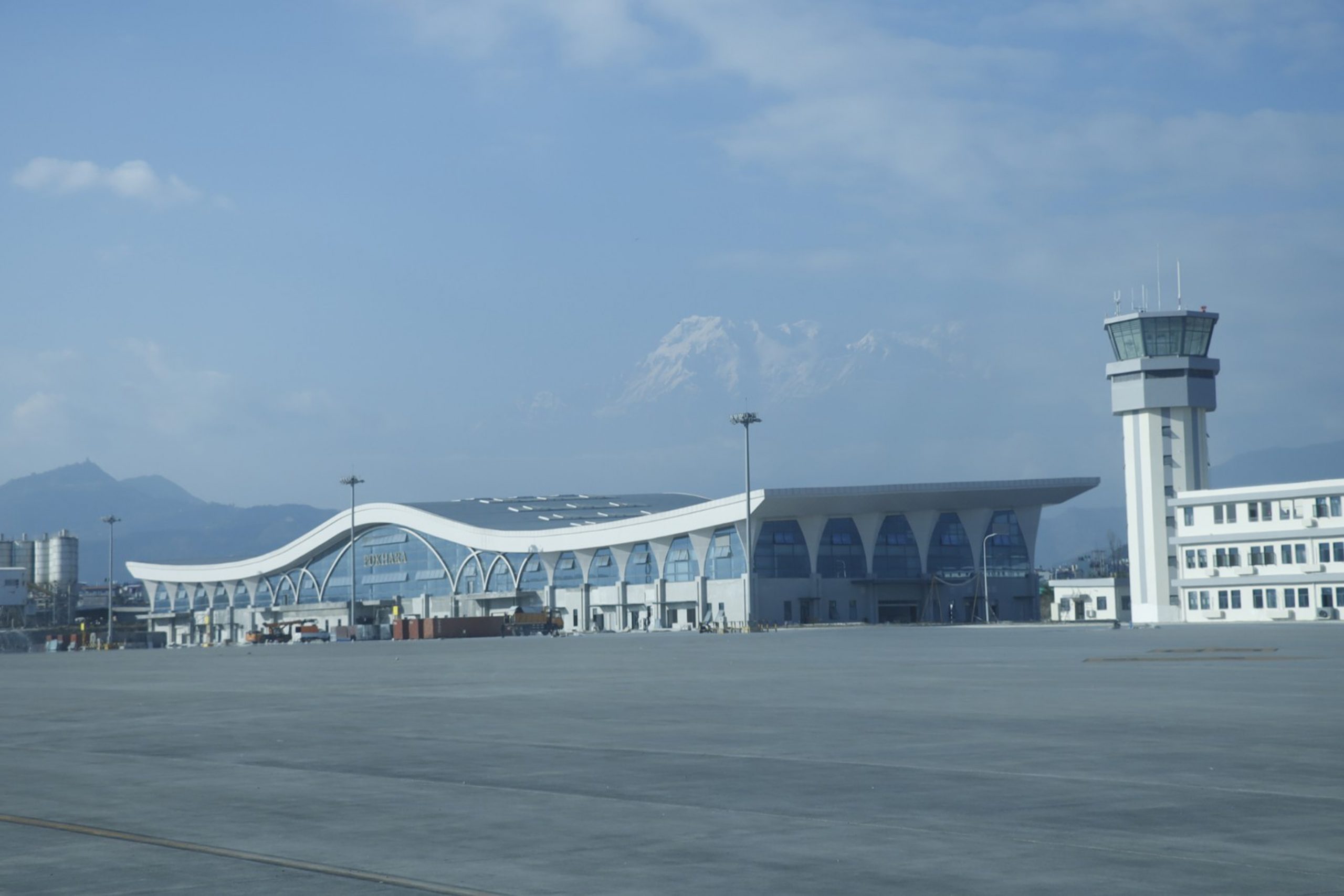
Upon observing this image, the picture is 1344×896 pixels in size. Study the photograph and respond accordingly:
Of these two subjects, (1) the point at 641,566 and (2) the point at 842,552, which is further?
(1) the point at 641,566

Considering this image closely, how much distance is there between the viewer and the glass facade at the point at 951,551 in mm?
116750

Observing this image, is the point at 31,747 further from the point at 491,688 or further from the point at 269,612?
the point at 269,612

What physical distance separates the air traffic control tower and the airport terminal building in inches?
619

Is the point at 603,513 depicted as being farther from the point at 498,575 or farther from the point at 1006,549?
the point at 1006,549

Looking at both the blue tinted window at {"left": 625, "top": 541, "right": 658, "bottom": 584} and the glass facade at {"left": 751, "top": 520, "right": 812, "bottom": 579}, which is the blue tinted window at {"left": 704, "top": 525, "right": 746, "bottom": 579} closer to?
the glass facade at {"left": 751, "top": 520, "right": 812, "bottom": 579}

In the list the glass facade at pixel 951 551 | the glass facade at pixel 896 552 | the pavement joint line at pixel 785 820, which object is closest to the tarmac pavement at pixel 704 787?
the pavement joint line at pixel 785 820

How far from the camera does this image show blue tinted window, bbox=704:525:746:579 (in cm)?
11194

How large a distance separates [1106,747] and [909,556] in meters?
102

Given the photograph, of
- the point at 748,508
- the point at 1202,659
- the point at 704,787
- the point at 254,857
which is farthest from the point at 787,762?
the point at 748,508

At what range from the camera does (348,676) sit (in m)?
37.2

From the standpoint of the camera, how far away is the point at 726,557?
11344 cm

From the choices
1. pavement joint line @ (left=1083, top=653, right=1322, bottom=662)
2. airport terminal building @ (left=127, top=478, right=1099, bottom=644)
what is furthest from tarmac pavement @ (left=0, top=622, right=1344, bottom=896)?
airport terminal building @ (left=127, top=478, right=1099, bottom=644)

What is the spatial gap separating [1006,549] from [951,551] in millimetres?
5231

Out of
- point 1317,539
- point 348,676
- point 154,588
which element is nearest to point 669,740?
point 348,676
